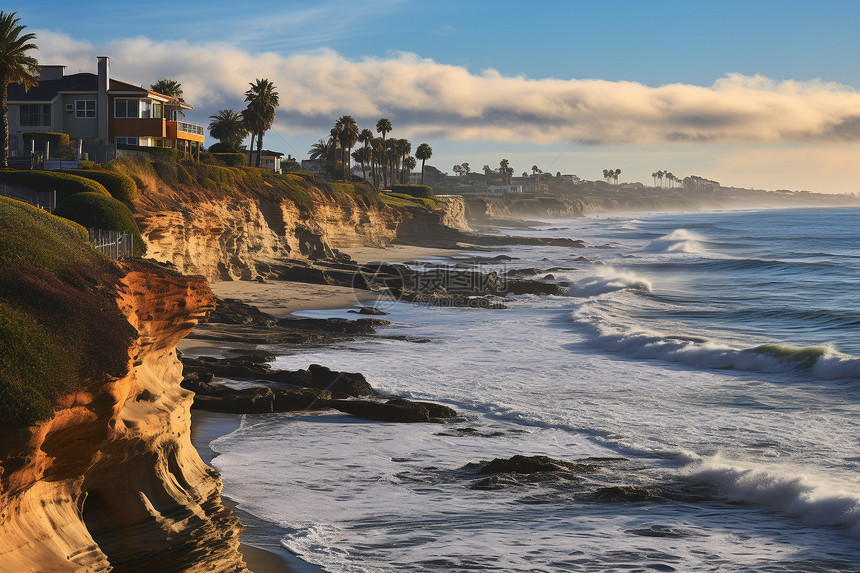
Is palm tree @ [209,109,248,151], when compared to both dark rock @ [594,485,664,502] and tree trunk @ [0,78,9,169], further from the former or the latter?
dark rock @ [594,485,664,502]

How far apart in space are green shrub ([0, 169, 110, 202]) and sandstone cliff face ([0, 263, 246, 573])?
69.7ft

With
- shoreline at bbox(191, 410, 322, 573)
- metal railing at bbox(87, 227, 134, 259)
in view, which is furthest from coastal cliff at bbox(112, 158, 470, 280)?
shoreline at bbox(191, 410, 322, 573)

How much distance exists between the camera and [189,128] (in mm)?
57000

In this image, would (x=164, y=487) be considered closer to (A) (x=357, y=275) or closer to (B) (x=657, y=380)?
(B) (x=657, y=380)

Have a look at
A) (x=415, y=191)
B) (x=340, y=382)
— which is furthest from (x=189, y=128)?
(x=415, y=191)

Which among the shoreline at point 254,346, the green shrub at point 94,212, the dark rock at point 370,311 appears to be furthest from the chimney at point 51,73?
the green shrub at point 94,212

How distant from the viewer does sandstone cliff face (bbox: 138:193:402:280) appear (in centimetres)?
3728

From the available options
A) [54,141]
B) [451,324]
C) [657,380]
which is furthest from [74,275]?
[54,141]

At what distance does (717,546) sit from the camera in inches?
520

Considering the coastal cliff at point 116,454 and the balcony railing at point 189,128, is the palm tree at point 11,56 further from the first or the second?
the coastal cliff at point 116,454

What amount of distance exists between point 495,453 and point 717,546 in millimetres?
5888

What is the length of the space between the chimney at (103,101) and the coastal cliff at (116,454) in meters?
42.7

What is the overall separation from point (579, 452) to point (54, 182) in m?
25.4

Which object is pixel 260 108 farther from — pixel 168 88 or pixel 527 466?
Result: pixel 527 466
